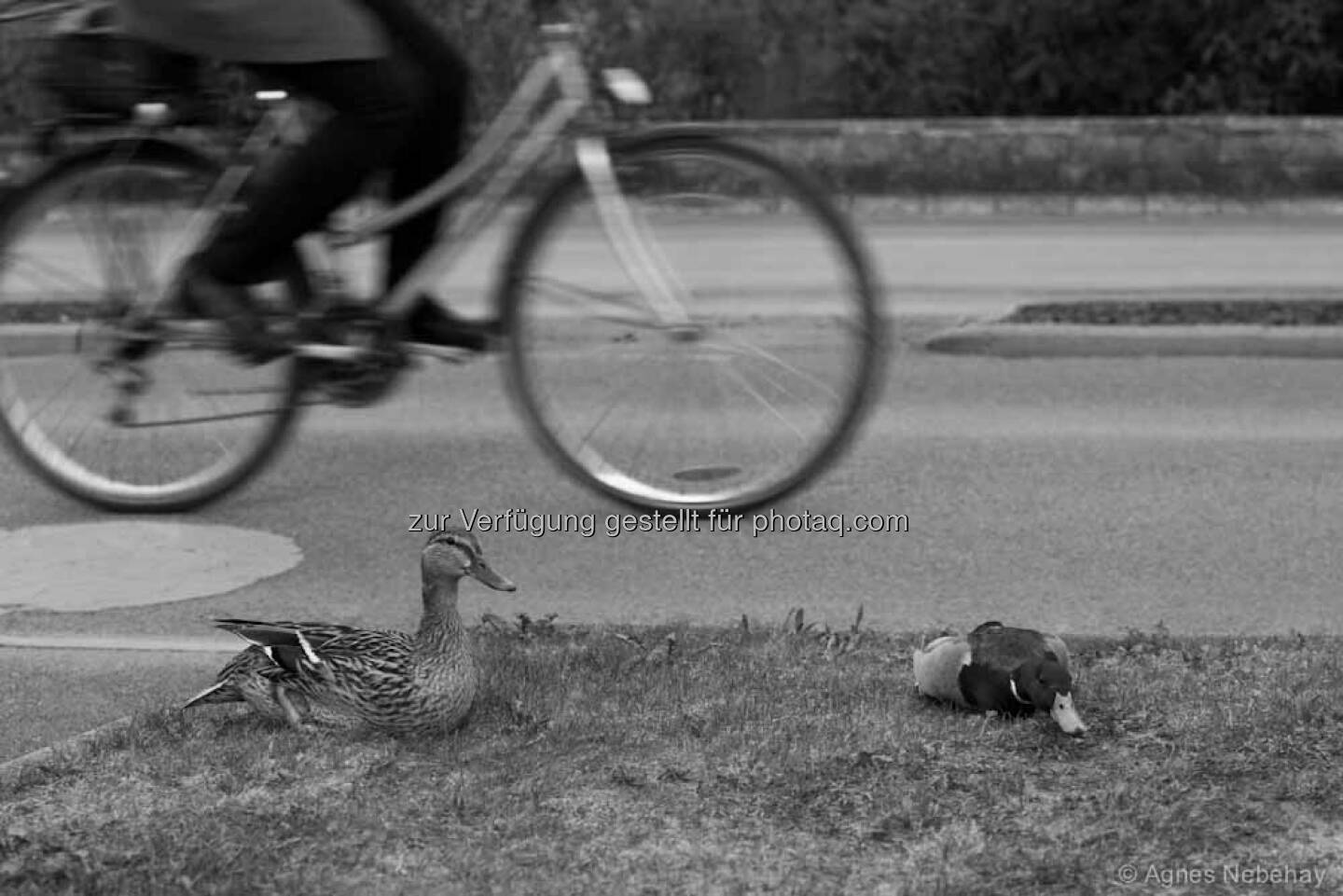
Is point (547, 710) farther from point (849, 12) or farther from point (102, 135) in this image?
point (849, 12)

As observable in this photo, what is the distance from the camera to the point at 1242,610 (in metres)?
5.05

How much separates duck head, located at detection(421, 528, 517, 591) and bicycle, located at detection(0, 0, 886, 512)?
1301 mm

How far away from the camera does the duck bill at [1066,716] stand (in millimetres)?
3779

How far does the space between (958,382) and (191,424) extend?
11.5ft

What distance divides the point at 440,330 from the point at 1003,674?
6.67ft

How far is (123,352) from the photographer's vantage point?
563cm

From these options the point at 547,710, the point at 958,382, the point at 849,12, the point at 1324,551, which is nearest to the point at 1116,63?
the point at 849,12

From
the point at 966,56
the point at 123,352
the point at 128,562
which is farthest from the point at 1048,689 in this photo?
the point at 966,56

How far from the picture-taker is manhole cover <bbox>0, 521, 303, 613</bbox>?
5.27 metres

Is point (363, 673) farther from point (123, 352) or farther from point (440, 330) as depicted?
point (123, 352)

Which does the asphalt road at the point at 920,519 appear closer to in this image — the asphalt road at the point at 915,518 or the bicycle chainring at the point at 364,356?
the asphalt road at the point at 915,518

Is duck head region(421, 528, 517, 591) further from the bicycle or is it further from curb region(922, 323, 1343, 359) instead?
curb region(922, 323, 1343, 359)

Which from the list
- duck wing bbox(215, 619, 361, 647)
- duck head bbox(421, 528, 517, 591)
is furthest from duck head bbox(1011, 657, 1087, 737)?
duck wing bbox(215, 619, 361, 647)

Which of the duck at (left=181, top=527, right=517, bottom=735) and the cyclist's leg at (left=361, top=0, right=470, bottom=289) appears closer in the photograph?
the duck at (left=181, top=527, right=517, bottom=735)
